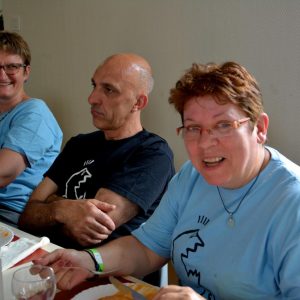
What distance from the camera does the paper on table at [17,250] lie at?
1108 millimetres

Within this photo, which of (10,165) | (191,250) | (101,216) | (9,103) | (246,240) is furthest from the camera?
(9,103)

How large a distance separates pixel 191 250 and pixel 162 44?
127 cm

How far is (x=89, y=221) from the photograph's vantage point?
138cm

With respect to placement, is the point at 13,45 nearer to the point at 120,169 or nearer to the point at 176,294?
the point at 120,169

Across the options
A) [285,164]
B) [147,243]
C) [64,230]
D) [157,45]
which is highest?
[157,45]

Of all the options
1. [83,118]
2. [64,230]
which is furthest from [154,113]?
[64,230]

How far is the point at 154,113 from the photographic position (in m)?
2.10

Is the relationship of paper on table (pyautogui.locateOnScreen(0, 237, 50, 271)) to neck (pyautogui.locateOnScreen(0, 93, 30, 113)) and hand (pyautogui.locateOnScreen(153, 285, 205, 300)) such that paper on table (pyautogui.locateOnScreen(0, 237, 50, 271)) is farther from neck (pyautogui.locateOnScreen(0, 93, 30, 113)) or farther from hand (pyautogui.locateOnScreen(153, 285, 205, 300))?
neck (pyautogui.locateOnScreen(0, 93, 30, 113))

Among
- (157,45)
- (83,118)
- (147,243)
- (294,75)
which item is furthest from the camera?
(83,118)

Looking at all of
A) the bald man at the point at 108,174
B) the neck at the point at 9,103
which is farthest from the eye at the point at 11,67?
the bald man at the point at 108,174

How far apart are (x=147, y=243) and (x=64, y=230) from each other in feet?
1.48

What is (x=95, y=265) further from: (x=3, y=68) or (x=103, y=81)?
(x=3, y=68)

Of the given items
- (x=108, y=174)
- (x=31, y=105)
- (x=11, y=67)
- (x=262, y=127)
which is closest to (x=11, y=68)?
(x=11, y=67)

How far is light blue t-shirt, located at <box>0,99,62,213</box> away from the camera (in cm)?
189
